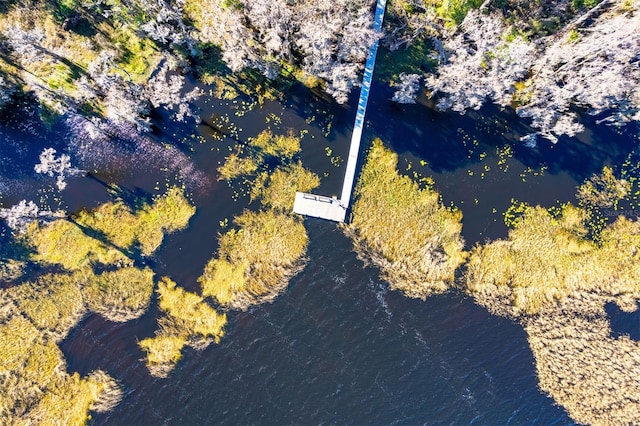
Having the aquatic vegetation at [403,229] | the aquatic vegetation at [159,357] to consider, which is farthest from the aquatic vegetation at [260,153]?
the aquatic vegetation at [159,357]

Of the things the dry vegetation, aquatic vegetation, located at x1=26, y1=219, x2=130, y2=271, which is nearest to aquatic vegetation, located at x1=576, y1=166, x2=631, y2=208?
the dry vegetation

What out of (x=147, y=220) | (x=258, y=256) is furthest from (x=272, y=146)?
(x=147, y=220)

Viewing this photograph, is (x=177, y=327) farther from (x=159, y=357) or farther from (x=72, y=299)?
(x=72, y=299)

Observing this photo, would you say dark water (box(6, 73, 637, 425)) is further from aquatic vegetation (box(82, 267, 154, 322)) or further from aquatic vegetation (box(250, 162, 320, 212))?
aquatic vegetation (box(250, 162, 320, 212))

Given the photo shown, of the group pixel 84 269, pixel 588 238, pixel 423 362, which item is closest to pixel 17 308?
pixel 84 269

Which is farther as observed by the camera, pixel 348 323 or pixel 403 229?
pixel 403 229

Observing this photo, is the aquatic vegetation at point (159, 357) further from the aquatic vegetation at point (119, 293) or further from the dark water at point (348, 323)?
the aquatic vegetation at point (119, 293)
